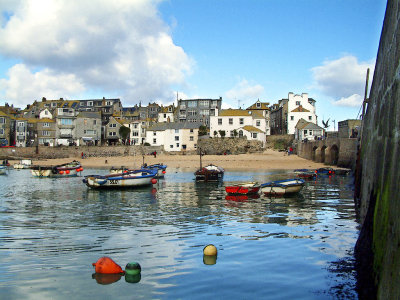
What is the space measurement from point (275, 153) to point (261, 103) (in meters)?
27.6

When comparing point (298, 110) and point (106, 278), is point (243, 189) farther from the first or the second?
point (298, 110)

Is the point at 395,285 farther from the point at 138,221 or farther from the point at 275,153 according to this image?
the point at 275,153

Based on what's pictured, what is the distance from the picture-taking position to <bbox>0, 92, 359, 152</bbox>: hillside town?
341 feet

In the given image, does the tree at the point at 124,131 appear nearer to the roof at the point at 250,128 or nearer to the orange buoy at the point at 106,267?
the roof at the point at 250,128

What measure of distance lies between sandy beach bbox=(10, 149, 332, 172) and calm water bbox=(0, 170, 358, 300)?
46933 mm

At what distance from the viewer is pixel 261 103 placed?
386 feet

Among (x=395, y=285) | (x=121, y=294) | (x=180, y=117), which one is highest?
(x=180, y=117)

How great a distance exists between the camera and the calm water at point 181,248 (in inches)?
468

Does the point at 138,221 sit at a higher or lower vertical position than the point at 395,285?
lower

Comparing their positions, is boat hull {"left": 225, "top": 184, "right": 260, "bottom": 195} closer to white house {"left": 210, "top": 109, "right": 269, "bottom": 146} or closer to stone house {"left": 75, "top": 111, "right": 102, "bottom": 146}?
white house {"left": 210, "top": 109, "right": 269, "bottom": 146}

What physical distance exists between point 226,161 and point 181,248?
69307mm

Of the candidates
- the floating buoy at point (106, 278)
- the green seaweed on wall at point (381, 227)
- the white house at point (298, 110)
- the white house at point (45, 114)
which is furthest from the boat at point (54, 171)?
the white house at point (45, 114)

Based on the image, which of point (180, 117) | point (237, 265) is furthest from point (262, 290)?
point (180, 117)

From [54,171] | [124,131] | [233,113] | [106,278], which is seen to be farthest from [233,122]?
[106,278]
